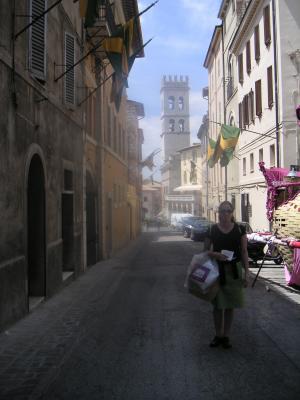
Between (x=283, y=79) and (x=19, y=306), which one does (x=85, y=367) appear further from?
(x=283, y=79)

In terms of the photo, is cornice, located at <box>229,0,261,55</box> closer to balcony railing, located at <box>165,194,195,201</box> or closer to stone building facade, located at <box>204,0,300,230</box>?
stone building facade, located at <box>204,0,300,230</box>

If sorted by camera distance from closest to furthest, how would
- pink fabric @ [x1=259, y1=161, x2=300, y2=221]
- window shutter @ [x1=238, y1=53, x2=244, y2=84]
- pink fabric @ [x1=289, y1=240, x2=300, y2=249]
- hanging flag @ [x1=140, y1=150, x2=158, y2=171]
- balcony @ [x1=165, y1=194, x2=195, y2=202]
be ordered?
pink fabric @ [x1=289, y1=240, x2=300, y2=249] → pink fabric @ [x1=259, y1=161, x2=300, y2=221] → window shutter @ [x1=238, y1=53, x2=244, y2=84] → hanging flag @ [x1=140, y1=150, x2=158, y2=171] → balcony @ [x1=165, y1=194, x2=195, y2=202]

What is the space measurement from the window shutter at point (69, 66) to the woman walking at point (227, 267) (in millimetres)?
7408

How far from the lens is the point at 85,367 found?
555cm

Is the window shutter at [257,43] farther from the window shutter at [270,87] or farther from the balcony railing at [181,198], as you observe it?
the balcony railing at [181,198]

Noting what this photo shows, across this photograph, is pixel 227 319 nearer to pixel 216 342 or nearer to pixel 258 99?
pixel 216 342

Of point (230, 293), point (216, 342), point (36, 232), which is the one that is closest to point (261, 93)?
point (36, 232)

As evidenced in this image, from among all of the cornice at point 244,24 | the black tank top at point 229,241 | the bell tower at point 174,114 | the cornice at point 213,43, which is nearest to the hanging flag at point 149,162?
the cornice at point 213,43

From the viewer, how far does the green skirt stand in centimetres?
606

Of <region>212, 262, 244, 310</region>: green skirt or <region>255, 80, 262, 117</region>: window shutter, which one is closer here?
<region>212, 262, 244, 310</region>: green skirt

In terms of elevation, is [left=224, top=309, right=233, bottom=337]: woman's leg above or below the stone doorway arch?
below

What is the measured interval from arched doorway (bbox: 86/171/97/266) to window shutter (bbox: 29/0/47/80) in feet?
27.3

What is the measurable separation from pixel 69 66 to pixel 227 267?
26.2 ft

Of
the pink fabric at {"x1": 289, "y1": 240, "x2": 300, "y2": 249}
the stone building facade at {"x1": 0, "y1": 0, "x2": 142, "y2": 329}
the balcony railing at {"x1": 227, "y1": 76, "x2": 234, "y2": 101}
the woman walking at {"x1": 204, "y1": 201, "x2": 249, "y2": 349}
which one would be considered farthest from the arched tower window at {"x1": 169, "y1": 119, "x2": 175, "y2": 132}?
the woman walking at {"x1": 204, "y1": 201, "x2": 249, "y2": 349}
